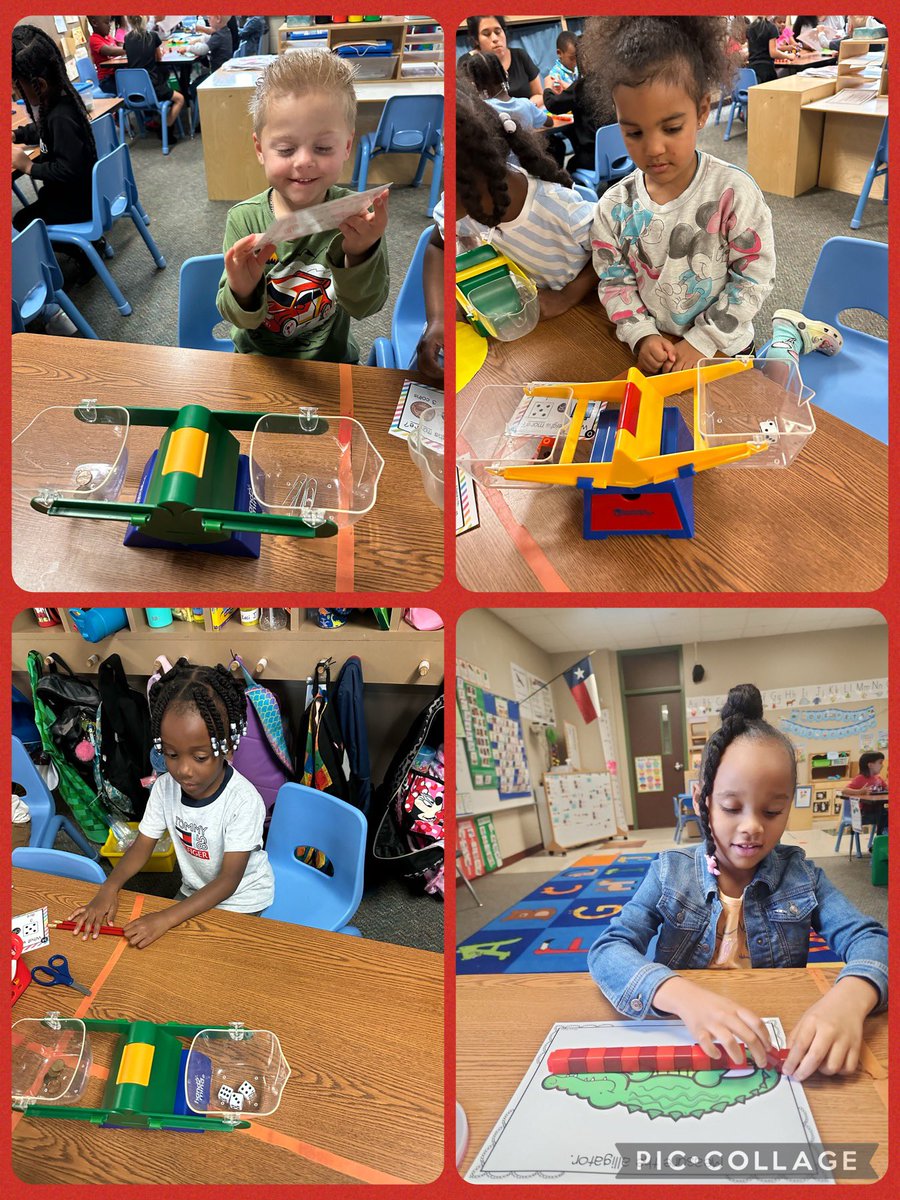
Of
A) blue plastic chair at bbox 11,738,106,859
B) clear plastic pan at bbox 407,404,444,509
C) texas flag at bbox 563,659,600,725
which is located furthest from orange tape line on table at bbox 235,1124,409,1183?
blue plastic chair at bbox 11,738,106,859

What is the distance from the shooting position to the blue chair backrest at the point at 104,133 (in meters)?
3.17

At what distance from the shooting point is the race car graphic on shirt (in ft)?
4.67

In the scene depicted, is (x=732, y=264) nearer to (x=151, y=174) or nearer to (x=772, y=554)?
(x=772, y=554)

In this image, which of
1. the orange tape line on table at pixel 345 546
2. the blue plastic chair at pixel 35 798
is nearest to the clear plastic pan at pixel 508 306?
the orange tape line on table at pixel 345 546

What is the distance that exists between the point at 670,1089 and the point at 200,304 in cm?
154

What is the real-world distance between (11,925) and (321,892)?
0.58m

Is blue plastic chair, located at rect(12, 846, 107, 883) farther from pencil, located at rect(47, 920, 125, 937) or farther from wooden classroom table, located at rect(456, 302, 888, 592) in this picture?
wooden classroom table, located at rect(456, 302, 888, 592)

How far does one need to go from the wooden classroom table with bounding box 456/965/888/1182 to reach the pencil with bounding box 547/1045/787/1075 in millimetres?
36

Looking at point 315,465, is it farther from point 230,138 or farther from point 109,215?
point 109,215

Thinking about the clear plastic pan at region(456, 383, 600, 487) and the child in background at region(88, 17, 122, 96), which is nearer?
the clear plastic pan at region(456, 383, 600, 487)

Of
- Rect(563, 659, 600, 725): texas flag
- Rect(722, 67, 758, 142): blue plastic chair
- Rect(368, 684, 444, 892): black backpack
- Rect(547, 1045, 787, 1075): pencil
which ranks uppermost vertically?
Rect(722, 67, 758, 142): blue plastic chair

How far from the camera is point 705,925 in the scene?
1043mm

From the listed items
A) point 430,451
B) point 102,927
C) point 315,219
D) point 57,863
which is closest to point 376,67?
point 315,219

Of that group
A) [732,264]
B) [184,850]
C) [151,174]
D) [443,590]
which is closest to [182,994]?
[184,850]
